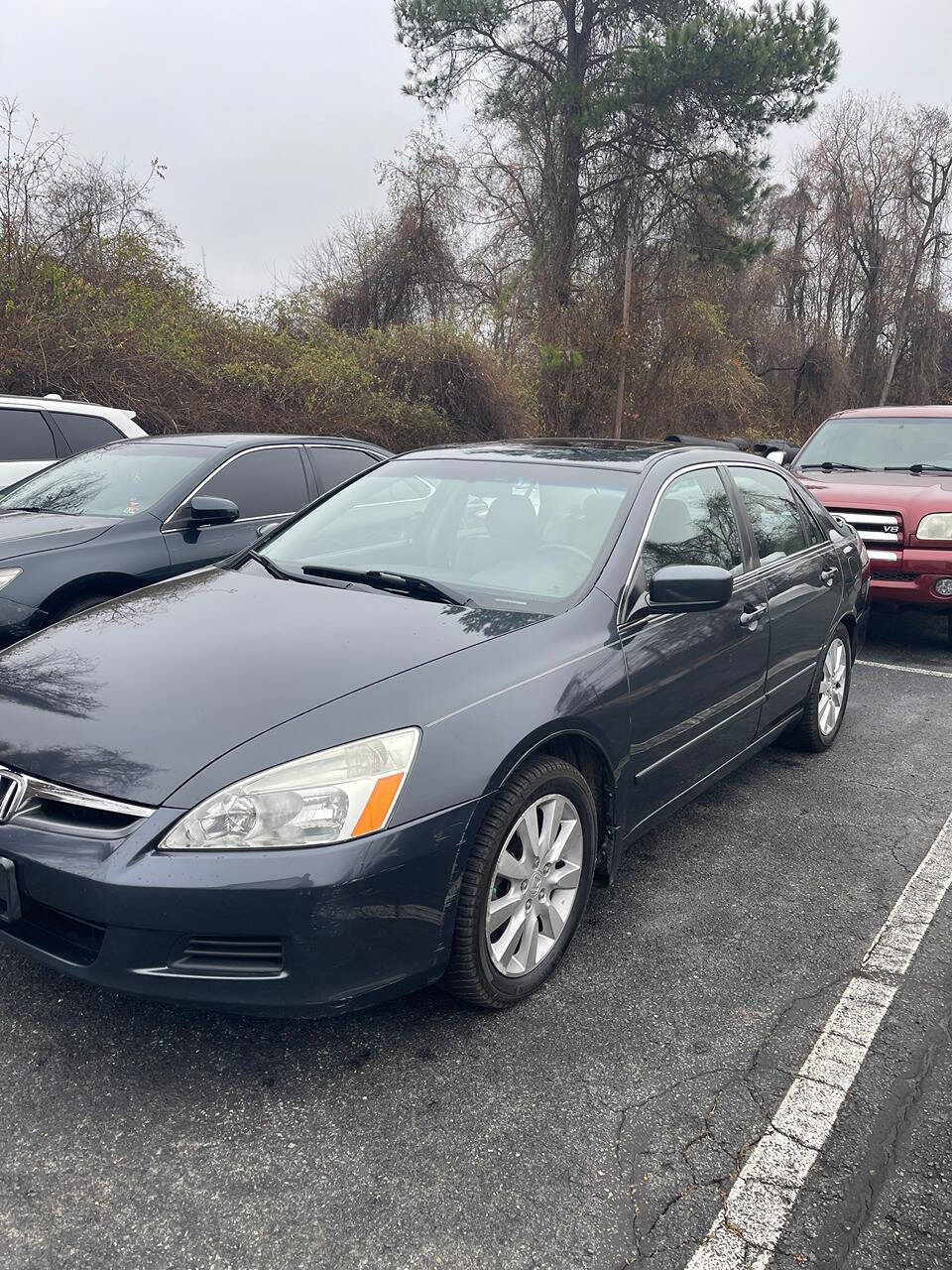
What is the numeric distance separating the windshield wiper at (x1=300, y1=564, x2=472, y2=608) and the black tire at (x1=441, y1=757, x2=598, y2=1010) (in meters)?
0.69

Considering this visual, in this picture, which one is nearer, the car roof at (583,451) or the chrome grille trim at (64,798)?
the chrome grille trim at (64,798)

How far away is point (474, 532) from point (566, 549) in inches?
15.6

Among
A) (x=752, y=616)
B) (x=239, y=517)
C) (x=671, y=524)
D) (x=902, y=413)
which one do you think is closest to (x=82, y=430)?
(x=239, y=517)

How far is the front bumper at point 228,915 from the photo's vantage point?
2211 mm

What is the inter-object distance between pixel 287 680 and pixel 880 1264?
188cm

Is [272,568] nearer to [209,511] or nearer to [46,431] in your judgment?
[209,511]

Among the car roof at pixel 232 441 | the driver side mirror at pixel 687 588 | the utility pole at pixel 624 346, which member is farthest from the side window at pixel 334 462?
the utility pole at pixel 624 346

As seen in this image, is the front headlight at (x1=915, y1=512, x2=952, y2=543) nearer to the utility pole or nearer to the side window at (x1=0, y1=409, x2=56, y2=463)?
the side window at (x1=0, y1=409, x2=56, y2=463)

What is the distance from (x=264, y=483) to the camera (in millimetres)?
6203

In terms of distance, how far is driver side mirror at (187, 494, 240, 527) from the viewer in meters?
5.43

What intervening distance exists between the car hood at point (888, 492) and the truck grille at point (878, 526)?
1.7 inches

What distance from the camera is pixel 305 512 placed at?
4.17 meters

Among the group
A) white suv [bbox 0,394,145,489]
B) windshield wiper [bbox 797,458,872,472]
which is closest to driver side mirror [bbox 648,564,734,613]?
white suv [bbox 0,394,145,489]

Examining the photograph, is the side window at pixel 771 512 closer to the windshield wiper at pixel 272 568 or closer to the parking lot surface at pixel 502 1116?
the parking lot surface at pixel 502 1116
